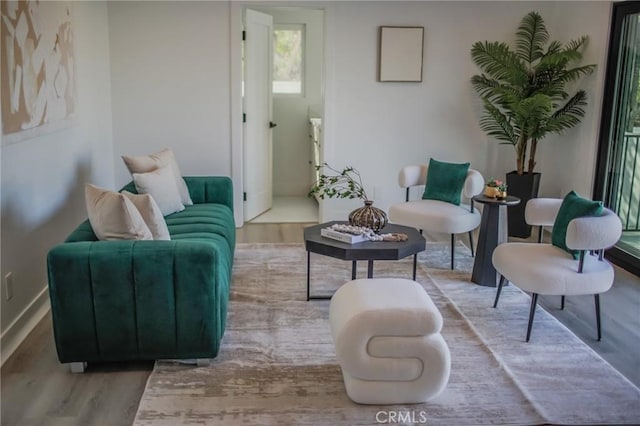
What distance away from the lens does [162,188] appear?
4.30 meters

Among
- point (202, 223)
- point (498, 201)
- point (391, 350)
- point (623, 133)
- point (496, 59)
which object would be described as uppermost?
point (496, 59)

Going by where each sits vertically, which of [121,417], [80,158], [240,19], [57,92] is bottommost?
[121,417]

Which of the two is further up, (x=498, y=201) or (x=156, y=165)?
(x=156, y=165)

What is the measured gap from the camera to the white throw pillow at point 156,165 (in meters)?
4.48

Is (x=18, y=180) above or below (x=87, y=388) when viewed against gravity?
above

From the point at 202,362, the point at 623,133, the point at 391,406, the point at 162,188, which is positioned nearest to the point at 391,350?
the point at 391,406

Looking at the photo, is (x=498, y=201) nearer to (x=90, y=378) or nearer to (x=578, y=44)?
(x=578, y=44)

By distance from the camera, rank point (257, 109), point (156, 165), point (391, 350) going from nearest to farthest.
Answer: point (391, 350) → point (156, 165) → point (257, 109)

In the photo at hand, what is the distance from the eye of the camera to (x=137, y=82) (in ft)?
18.9

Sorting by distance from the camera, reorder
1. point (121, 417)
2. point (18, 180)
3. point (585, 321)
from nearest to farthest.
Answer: point (121, 417) → point (18, 180) → point (585, 321)

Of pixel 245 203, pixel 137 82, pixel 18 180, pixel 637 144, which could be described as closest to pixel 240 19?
pixel 137 82

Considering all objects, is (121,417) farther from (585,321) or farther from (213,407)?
(585,321)

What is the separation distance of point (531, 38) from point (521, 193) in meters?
1.44

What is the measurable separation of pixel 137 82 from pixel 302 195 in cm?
258
